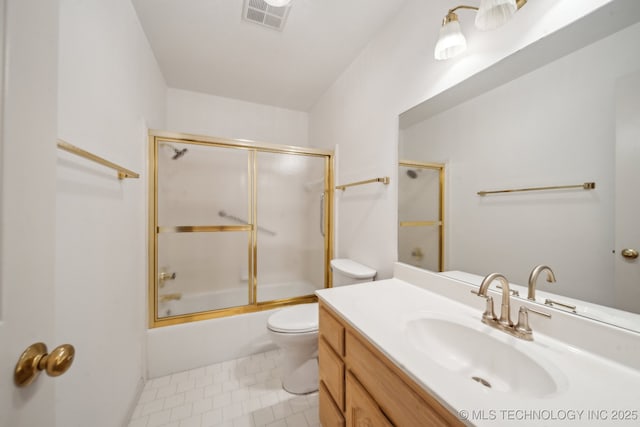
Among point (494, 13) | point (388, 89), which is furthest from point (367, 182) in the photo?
point (494, 13)

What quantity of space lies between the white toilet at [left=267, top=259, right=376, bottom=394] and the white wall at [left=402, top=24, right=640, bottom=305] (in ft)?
2.52

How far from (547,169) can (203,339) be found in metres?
2.21

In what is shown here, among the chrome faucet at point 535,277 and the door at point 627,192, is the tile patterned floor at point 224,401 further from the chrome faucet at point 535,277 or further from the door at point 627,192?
the door at point 627,192

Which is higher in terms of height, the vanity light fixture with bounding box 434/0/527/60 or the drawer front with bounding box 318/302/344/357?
the vanity light fixture with bounding box 434/0/527/60

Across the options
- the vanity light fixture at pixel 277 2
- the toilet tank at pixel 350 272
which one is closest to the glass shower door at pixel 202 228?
the toilet tank at pixel 350 272

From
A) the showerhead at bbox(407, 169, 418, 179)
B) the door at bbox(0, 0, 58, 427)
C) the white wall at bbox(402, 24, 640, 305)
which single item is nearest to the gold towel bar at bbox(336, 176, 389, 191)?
the showerhead at bbox(407, 169, 418, 179)

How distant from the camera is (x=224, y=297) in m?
1.99

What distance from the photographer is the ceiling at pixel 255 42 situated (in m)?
1.40

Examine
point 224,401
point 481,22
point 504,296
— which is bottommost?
point 224,401

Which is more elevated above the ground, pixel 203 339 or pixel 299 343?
pixel 299 343

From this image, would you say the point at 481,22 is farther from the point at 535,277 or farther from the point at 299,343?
the point at 299,343

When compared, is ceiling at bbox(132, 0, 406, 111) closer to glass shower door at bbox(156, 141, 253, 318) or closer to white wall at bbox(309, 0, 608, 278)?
white wall at bbox(309, 0, 608, 278)

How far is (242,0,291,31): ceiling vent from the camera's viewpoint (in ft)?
4.49

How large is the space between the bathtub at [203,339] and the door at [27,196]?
1.41 m
